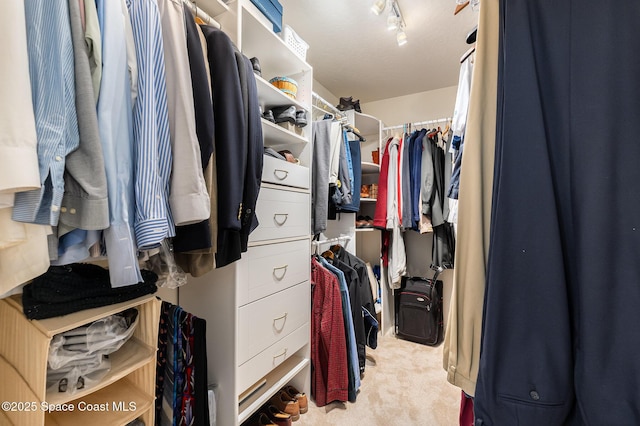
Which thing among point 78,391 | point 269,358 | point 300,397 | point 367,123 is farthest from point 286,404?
point 367,123

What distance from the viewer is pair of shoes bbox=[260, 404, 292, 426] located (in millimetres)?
1373

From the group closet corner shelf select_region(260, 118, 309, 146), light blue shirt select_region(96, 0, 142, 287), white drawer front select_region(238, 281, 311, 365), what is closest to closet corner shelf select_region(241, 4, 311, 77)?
closet corner shelf select_region(260, 118, 309, 146)

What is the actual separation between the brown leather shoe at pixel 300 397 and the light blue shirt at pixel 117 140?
51.5 inches

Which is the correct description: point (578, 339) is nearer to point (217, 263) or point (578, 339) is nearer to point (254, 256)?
point (217, 263)

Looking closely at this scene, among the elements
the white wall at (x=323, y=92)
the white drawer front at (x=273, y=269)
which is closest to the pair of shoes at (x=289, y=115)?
the white drawer front at (x=273, y=269)

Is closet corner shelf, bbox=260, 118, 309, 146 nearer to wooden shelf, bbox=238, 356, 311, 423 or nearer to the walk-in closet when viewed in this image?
the walk-in closet

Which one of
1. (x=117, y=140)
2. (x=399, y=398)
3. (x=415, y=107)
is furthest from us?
(x=415, y=107)

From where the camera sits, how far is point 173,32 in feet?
2.40

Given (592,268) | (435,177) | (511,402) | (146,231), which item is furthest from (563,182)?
(435,177)

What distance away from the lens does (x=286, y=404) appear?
4.83 ft

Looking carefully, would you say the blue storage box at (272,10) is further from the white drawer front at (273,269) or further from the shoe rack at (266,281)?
the white drawer front at (273,269)

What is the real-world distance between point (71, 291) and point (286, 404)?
1219 millimetres

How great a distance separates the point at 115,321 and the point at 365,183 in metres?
2.40

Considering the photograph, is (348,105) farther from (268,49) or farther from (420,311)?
(420,311)
